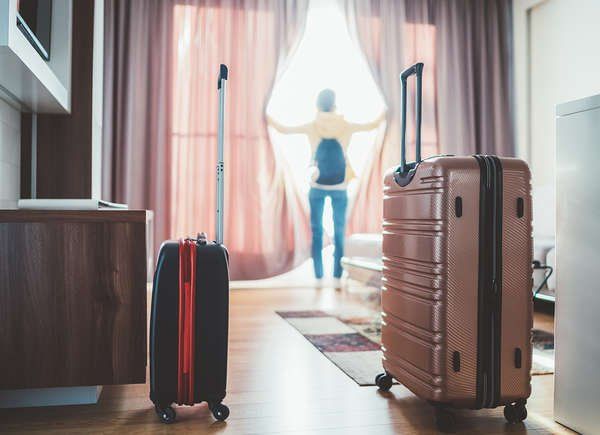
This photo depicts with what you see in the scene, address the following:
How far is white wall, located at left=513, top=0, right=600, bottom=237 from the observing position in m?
4.34

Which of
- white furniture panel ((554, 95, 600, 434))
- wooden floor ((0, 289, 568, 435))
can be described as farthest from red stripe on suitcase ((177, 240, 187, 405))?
white furniture panel ((554, 95, 600, 434))

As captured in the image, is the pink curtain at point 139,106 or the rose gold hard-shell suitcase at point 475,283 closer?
the rose gold hard-shell suitcase at point 475,283

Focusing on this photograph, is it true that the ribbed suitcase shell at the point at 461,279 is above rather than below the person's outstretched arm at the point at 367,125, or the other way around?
below

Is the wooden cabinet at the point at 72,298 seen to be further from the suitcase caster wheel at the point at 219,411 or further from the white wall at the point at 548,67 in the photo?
the white wall at the point at 548,67

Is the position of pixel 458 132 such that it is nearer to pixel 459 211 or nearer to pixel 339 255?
pixel 339 255

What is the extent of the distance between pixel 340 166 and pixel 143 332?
10.8 ft

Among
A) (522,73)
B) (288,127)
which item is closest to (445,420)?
(288,127)

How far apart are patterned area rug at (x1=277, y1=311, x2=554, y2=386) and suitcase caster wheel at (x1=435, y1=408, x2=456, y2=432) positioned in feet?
1.43

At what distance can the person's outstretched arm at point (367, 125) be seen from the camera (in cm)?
488

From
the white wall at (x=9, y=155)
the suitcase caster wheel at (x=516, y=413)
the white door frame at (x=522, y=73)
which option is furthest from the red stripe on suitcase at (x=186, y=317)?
the white door frame at (x=522, y=73)

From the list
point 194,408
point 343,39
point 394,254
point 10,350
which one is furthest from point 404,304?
point 343,39

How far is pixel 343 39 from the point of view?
510 cm

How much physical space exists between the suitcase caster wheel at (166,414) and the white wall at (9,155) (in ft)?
3.25

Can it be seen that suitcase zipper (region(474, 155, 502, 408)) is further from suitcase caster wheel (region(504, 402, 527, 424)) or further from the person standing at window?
the person standing at window
